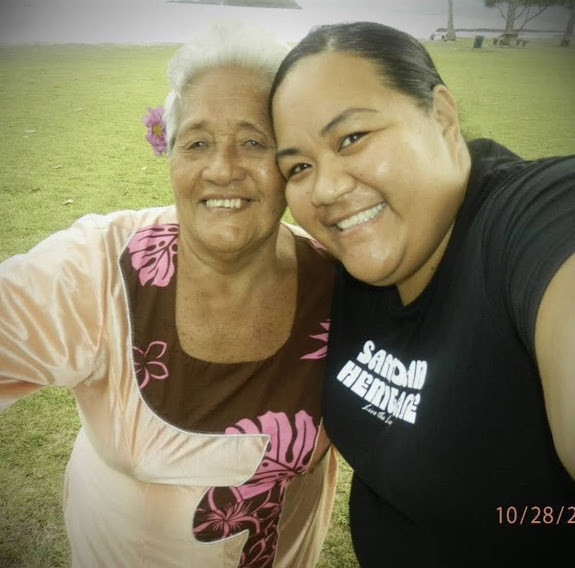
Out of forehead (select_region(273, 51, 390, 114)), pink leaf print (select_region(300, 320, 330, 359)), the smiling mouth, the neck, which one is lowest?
pink leaf print (select_region(300, 320, 330, 359))

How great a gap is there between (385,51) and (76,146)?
9775 millimetres

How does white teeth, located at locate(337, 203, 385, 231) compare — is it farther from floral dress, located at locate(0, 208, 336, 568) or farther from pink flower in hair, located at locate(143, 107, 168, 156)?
pink flower in hair, located at locate(143, 107, 168, 156)

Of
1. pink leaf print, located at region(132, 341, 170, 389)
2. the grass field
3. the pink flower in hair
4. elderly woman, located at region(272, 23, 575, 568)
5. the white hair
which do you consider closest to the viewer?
elderly woman, located at region(272, 23, 575, 568)

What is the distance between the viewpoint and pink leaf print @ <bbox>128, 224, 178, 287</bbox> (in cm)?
156

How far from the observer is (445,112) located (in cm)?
129

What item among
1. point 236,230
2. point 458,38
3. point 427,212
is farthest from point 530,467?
point 458,38

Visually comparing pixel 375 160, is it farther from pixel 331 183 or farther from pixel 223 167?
pixel 223 167

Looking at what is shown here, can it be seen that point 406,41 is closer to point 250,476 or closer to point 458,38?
point 250,476

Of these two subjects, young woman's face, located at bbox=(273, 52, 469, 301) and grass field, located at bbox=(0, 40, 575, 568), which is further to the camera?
grass field, located at bbox=(0, 40, 575, 568)

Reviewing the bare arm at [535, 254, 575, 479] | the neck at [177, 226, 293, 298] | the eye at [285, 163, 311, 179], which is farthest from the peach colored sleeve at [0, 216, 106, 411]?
the bare arm at [535, 254, 575, 479]

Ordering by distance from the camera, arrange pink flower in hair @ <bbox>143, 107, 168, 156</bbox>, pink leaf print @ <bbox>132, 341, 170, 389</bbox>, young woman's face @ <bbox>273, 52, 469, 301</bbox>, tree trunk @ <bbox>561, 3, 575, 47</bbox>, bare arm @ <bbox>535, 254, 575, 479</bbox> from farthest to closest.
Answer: tree trunk @ <bbox>561, 3, 575, 47</bbox> < pink flower in hair @ <bbox>143, 107, 168, 156</bbox> < pink leaf print @ <bbox>132, 341, 170, 389</bbox> < young woman's face @ <bbox>273, 52, 469, 301</bbox> < bare arm @ <bbox>535, 254, 575, 479</bbox>

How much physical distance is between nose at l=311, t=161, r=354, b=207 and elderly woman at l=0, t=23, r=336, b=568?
33cm

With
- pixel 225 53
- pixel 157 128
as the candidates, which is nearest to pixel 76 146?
pixel 157 128

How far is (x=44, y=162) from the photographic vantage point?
877 cm
